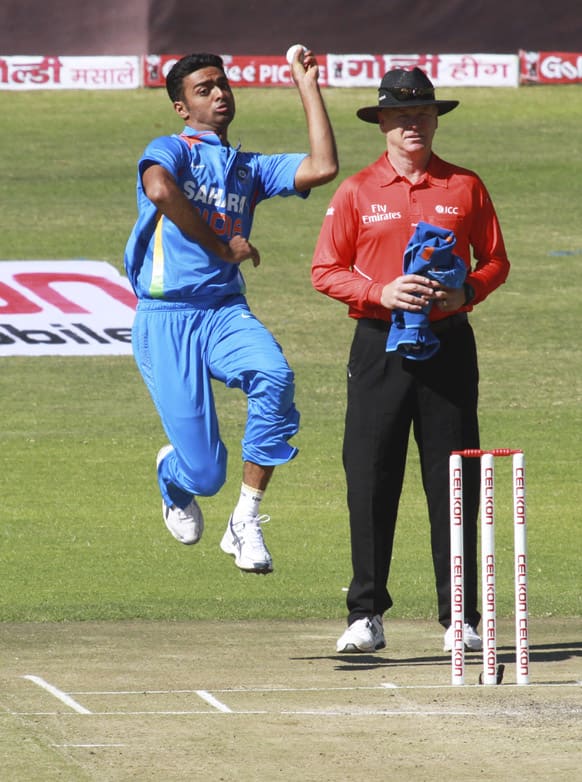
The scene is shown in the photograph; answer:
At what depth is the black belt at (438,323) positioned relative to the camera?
7090 mm

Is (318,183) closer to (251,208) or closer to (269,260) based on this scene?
(251,208)

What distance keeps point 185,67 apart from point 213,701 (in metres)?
2.71

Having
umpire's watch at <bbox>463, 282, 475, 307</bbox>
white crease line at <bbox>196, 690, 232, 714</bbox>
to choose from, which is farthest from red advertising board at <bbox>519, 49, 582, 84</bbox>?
white crease line at <bbox>196, 690, 232, 714</bbox>

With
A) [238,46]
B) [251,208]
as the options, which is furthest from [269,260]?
[251,208]

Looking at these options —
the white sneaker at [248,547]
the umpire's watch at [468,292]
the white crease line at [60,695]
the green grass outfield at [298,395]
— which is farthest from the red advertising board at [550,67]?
the white crease line at [60,695]

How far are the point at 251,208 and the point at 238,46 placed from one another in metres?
22.4

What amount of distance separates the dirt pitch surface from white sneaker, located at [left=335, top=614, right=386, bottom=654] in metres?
0.06

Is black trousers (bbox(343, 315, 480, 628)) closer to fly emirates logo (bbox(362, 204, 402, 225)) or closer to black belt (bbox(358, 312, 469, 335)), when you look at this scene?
black belt (bbox(358, 312, 469, 335))

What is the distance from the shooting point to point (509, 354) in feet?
55.4

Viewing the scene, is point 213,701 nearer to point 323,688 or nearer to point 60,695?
point 323,688

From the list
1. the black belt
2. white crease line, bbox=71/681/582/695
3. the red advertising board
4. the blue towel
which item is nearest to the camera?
white crease line, bbox=71/681/582/695

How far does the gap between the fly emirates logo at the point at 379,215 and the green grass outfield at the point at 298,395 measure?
7.72 feet

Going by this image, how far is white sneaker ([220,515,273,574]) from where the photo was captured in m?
6.97

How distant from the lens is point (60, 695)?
640 centimetres
